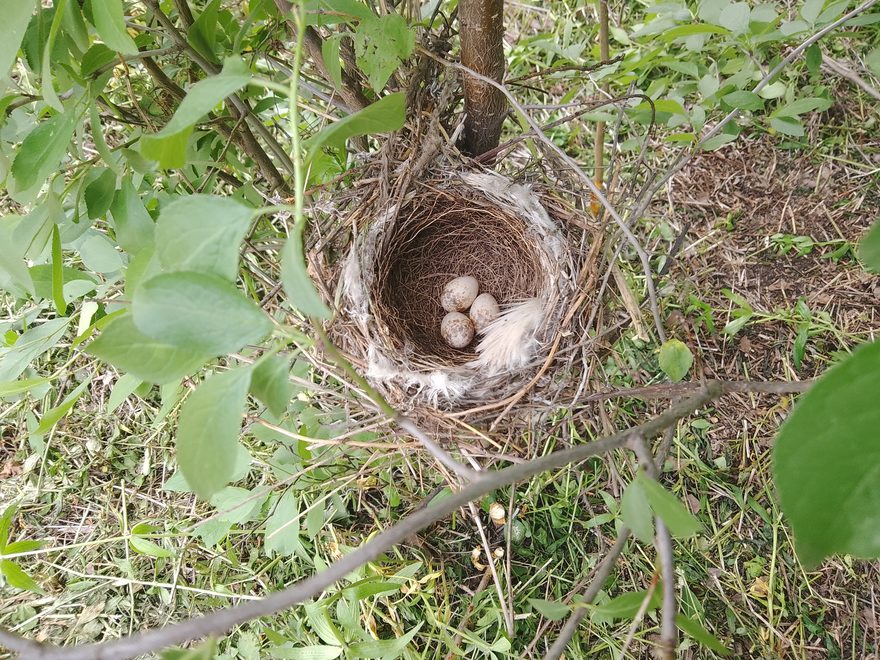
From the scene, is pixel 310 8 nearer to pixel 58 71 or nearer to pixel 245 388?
pixel 58 71

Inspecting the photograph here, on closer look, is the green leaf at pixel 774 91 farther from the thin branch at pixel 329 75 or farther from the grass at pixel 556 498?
the thin branch at pixel 329 75

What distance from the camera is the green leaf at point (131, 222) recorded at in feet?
2.27

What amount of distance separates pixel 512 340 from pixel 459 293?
10.5 inches

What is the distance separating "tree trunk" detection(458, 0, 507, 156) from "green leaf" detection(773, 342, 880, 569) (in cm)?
59

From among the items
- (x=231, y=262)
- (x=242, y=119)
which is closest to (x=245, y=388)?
(x=231, y=262)

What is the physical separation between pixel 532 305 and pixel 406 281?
11.3 inches

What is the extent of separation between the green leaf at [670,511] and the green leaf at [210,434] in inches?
11.3

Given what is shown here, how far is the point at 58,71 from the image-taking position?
2.13ft

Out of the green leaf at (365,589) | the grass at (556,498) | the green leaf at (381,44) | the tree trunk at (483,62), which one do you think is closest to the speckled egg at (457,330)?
the grass at (556,498)

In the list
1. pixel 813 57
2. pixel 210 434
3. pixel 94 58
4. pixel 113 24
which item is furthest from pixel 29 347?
pixel 813 57

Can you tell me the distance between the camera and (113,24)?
0.53m

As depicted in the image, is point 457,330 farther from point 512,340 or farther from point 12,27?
point 12,27

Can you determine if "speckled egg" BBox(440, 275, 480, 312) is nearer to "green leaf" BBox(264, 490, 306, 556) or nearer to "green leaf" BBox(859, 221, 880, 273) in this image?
"green leaf" BBox(264, 490, 306, 556)

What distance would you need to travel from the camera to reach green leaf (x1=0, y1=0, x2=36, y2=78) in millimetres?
486
